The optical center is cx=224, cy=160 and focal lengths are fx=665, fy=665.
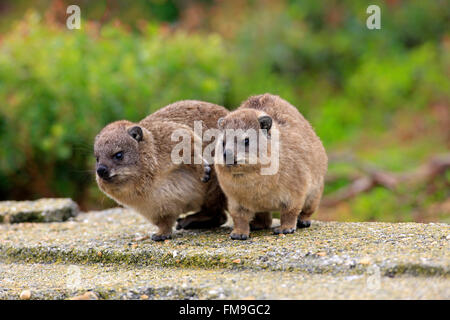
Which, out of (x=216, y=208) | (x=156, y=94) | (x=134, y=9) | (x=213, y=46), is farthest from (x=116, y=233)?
(x=134, y=9)

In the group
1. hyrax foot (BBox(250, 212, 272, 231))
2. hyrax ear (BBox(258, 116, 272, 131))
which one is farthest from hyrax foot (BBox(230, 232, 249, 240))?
hyrax ear (BBox(258, 116, 272, 131))

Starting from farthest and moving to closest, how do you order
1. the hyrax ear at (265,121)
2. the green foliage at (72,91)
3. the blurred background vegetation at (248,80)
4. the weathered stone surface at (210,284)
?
1. the blurred background vegetation at (248,80)
2. the green foliage at (72,91)
3. the hyrax ear at (265,121)
4. the weathered stone surface at (210,284)

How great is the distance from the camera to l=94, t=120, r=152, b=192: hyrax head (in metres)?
7.33

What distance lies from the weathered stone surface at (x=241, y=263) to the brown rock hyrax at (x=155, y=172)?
15.0 inches

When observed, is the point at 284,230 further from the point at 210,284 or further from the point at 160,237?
the point at 210,284

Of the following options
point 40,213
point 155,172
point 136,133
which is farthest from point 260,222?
point 40,213

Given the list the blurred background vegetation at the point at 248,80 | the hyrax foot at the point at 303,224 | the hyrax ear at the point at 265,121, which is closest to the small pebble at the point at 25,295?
the hyrax ear at the point at 265,121

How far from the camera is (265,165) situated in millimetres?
6883

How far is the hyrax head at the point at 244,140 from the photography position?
6715 mm

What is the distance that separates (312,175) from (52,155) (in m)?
6.33

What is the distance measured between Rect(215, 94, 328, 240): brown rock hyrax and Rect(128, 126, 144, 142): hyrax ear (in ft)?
3.49

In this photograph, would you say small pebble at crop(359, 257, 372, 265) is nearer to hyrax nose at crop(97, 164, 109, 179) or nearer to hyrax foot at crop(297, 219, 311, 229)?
hyrax foot at crop(297, 219, 311, 229)

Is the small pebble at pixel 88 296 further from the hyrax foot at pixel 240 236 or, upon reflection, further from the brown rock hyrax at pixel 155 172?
the hyrax foot at pixel 240 236

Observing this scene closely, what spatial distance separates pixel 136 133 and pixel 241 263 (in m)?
2.04
